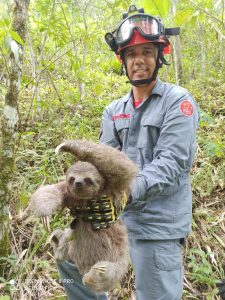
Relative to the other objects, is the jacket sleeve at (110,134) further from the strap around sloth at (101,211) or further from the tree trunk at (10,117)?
the strap around sloth at (101,211)

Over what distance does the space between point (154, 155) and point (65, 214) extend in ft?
5.03

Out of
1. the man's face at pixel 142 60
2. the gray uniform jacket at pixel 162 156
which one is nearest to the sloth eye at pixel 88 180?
the gray uniform jacket at pixel 162 156

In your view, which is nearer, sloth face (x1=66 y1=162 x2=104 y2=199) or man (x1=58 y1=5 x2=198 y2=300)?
sloth face (x1=66 y1=162 x2=104 y2=199)

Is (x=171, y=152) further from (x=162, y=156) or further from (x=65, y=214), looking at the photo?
(x=65, y=214)

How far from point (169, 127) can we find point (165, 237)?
2.90 feet

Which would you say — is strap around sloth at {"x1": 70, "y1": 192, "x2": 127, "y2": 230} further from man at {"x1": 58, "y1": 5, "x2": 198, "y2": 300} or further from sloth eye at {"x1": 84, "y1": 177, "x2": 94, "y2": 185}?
man at {"x1": 58, "y1": 5, "x2": 198, "y2": 300}

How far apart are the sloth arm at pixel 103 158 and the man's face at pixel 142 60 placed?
104 centimetres

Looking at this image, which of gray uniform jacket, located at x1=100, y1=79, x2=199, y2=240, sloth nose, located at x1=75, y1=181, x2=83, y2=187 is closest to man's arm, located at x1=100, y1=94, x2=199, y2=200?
gray uniform jacket, located at x1=100, y1=79, x2=199, y2=240

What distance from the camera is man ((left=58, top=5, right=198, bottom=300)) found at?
269 centimetres

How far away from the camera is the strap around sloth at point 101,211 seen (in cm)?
227

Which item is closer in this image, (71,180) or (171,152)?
(71,180)

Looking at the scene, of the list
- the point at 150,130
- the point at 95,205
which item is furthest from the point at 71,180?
the point at 150,130

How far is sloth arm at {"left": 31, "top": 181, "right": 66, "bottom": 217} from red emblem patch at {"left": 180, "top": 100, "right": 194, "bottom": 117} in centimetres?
111

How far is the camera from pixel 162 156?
8.52 feet
